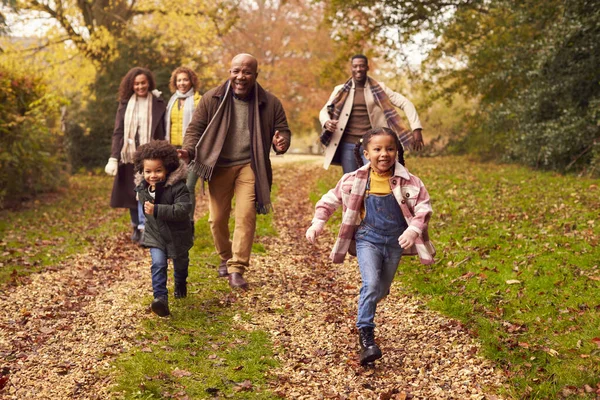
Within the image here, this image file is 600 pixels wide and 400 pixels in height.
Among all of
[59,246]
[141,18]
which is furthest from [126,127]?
[141,18]

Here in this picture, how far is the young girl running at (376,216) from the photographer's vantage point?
481 cm

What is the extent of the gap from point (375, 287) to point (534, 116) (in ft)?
43.1

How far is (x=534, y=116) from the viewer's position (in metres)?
16.4

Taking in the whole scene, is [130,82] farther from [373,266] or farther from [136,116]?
[373,266]

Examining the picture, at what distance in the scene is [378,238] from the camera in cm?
493

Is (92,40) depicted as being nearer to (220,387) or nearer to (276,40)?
(276,40)

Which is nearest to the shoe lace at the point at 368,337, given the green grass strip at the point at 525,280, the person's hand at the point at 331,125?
the green grass strip at the point at 525,280

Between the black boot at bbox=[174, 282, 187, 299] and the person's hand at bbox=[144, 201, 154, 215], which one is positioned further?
the black boot at bbox=[174, 282, 187, 299]

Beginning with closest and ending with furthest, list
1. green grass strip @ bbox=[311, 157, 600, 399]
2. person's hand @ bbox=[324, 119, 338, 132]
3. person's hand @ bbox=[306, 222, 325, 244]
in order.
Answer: green grass strip @ bbox=[311, 157, 600, 399]
person's hand @ bbox=[306, 222, 325, 244]
person's hand @ bbox=[324, 119, 338, 132]

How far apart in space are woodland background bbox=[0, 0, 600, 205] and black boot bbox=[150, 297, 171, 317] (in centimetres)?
699

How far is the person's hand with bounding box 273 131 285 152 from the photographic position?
20.9 ft

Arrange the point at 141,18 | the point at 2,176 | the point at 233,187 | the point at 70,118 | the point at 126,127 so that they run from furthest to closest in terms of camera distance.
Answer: the point at 141,18 → the point at 70,118 → the point at 2,176 → the point at 126,127 → the point at 233,187

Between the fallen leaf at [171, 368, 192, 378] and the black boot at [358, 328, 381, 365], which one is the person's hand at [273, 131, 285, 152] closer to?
the black boot at [358, 328, 381, 365]

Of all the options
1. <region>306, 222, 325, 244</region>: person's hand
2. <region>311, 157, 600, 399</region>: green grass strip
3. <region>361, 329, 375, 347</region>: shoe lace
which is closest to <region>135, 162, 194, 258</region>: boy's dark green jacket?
<region>306, 222, 325, 244</region>: person's hand
